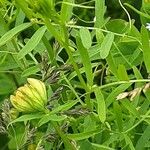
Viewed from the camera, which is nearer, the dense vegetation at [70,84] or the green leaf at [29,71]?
the dense vegetation at [70,84]

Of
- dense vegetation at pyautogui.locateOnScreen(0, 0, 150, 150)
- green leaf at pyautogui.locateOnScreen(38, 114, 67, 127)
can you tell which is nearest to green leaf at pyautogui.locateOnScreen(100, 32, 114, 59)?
dense vegetation at pyautogui.locateOnScreen(0, 0, 150, 150)

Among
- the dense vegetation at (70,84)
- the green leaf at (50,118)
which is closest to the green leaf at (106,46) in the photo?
the dense vegetation at (70,84)

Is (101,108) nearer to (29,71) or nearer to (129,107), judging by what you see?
(129,107)

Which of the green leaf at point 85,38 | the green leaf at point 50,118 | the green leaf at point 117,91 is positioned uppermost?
the green leaf at point 85,38

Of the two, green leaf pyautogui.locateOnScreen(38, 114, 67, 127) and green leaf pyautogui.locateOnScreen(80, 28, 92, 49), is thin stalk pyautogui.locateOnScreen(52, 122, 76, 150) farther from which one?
green leaf pyautogui.locateOnScreen(80, 28, 92, 49)

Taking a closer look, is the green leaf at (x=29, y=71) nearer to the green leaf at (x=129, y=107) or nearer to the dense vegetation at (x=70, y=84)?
the dense vegetation at (x=70, y=84)

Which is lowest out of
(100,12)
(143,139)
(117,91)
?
(143,139)

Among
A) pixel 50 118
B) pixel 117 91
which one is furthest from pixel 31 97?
pixel 117 91

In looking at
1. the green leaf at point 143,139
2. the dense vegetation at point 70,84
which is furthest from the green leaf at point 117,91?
the green leaf at point 143,139

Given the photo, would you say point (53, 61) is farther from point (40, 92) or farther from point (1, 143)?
point (1, 143)

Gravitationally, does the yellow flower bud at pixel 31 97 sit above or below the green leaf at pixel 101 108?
above
